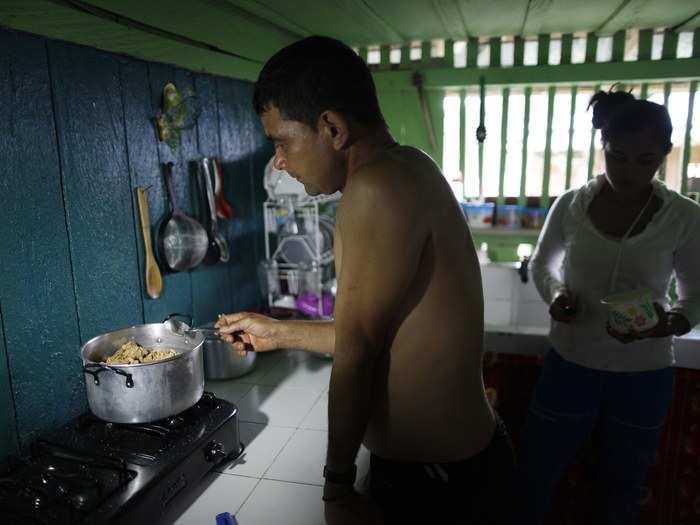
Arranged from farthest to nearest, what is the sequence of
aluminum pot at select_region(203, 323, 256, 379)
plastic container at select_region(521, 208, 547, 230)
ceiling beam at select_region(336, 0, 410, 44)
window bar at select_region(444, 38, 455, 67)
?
1. plastic container at select_region(521, 208, 547, 230)
2. window bar at select_region(444, 38, 455, 67)
3. aluminum pot at select_region(203, 323, 256, 379)
4. ceiling beam at select_region(336, 0, 410, 44)

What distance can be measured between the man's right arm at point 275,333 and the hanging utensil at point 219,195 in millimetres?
817

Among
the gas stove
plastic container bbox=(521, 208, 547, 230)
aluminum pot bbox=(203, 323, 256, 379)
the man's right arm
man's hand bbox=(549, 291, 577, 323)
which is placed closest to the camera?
the gas stove

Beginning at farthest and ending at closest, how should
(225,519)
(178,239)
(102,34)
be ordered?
(178,239)
(102,34)
(225,519)

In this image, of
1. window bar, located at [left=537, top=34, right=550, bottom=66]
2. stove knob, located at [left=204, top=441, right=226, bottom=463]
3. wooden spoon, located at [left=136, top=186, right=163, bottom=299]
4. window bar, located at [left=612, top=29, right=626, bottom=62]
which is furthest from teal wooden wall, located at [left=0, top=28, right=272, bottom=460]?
window bar, located at [left=612, top=29, right=626, bottom=62]

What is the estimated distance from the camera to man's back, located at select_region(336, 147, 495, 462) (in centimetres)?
79

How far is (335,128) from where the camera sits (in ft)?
2.79

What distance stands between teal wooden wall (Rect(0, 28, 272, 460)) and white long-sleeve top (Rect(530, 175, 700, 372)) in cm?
122

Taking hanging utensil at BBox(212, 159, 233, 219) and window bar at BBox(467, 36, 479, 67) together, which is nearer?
hanging utensil at BBox(212, 159, 233, 219)

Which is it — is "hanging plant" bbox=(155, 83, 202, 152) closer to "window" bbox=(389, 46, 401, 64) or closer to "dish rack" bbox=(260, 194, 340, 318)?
"dish rack" bbox=(260, 194, 340, 318)

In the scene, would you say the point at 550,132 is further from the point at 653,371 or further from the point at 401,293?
the point at 401,293

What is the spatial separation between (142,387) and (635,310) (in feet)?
3.71

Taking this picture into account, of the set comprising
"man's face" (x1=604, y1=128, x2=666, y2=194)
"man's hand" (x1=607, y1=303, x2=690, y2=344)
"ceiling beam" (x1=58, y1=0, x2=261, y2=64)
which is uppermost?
"ceiling beam" (x1=58, y1=0, x2=261, y2=64)

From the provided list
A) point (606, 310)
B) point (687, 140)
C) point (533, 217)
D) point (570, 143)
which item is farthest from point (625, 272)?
point (687, 140)

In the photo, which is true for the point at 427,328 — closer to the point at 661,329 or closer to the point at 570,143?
the point at 661,329
